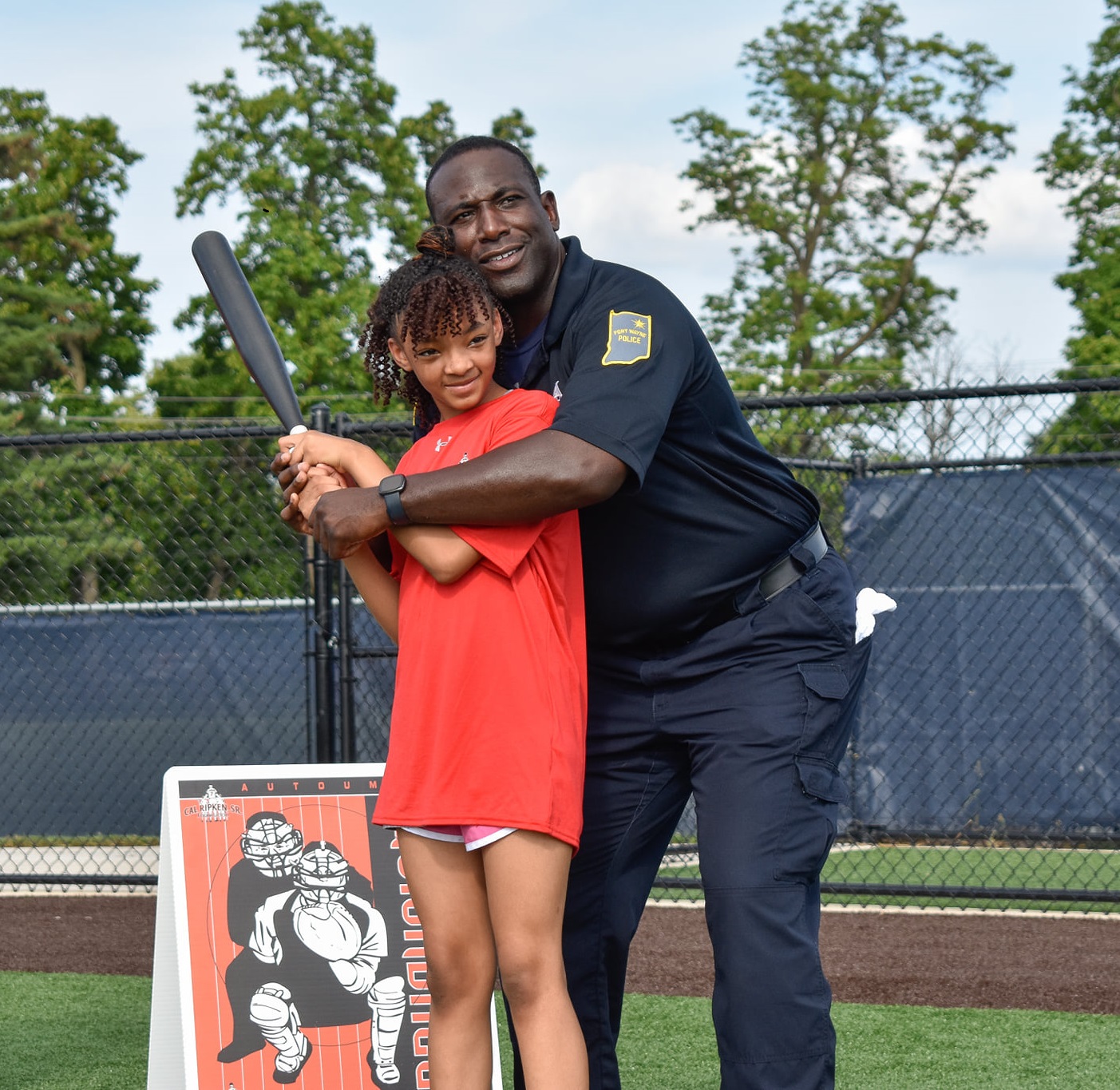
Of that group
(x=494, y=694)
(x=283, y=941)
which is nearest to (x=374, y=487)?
(x=494, y=694)

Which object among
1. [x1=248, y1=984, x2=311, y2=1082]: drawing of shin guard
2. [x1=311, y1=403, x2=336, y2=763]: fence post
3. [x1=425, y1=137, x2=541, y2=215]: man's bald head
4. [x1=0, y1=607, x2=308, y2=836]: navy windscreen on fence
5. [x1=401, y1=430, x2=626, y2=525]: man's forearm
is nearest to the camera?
[x1=401, y1=430, x2=626, y2=525]: man's forearm

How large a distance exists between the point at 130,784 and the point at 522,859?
6.99m

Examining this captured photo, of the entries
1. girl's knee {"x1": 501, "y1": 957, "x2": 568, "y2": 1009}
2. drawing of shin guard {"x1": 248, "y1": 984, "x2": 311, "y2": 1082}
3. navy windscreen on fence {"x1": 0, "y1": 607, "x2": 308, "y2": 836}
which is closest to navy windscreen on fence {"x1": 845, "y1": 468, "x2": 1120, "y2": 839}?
navy windscreen on fence {"x1": 0, "y1": 607, "x2": 308, "y2": 836}

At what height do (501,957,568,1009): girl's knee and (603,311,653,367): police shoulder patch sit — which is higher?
(603,311,653,367): police shoulder patch

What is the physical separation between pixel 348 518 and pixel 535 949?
747 millimetres

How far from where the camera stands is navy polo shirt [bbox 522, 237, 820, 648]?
7.67 ft

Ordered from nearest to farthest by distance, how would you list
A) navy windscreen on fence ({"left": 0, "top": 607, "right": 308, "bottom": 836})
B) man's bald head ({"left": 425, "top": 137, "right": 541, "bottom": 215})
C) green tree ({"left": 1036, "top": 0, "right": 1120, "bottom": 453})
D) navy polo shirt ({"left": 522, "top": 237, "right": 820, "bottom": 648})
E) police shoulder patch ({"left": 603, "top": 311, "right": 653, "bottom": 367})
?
police shoulder patch ({"left": 603, "top": 311, "right": 653, "bottom": 367})
navy polo shirt ({"left": 522, "top": 237, "right": 820, "bottom": 648})
man's bald head ({"left": 425, "top": 137, "right": 541, "bottom": 215})
navy windscreen on fence ({"left": 0, "top": 607, "right": 308, "bottom": 836})
green tree ({"left": 1036, "top": 0, "right": 1120, "bottom": 453})

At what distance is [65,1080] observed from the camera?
3693mm

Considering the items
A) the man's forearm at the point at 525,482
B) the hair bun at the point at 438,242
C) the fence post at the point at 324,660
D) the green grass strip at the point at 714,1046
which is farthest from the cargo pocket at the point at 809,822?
the fence post at the point at 324,660

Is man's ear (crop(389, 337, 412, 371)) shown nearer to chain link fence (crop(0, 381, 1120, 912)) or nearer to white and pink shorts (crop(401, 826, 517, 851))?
white and pink shorts (crop(401, 826, 517, 851))

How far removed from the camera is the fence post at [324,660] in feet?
19.0

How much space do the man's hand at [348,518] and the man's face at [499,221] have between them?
487 millimetres

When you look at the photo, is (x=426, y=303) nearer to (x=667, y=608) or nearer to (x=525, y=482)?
(x=525, y=482)

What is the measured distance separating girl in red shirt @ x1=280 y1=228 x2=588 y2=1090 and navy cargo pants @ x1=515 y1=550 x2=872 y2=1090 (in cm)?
25
